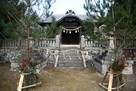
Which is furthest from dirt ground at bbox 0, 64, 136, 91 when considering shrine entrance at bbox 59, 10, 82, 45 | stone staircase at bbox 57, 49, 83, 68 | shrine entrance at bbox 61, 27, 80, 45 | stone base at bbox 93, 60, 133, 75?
shrine entrance at bbox 61, 27, 80, 45

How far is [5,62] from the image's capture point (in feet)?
51.2

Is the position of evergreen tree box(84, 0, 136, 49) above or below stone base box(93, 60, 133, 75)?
above

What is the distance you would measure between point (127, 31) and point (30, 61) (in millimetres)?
4380

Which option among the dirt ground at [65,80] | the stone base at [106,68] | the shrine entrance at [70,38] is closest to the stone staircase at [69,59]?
the dirt ground at [65,80]

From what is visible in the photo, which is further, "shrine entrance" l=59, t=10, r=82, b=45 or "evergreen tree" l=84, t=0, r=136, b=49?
"shrine entrance" l=59, t=10, r=82, b=45

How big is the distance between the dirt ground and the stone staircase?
43.7 inches

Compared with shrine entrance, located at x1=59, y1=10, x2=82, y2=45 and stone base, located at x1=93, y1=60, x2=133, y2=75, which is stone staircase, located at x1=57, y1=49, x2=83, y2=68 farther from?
shrine entrance, located at x1=59, y1=10, x2=82, y2=45

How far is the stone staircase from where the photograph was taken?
14441 millimetres

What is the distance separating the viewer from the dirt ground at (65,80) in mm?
9625

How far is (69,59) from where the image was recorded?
1542 cm

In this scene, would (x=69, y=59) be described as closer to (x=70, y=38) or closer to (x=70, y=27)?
(x=70, y=27)

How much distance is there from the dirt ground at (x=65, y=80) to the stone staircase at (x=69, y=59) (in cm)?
111

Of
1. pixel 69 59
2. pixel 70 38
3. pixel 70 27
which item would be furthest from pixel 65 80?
pixel 70 38

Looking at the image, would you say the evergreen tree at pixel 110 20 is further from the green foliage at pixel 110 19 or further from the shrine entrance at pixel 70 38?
the shrine entrance at pixel 70 38
